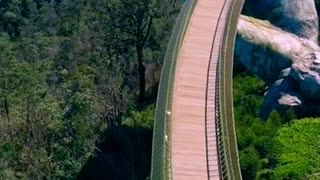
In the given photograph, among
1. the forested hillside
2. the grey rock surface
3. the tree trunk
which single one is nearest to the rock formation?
the grey rock surface

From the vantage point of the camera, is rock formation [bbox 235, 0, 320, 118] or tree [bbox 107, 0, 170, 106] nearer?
rock formation [bbox 235, 0, 320, 118]

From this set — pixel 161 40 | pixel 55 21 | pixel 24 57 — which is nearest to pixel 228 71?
pixel 161 40

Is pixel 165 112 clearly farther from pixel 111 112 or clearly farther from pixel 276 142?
pixel 111 112

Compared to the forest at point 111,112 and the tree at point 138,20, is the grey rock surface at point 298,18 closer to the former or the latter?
the forest at point 111,112

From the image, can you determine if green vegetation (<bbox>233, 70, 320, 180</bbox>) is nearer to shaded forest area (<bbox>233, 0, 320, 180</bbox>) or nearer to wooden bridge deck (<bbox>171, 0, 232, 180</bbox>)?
shaded forest area (<bbox>233, 0, 320, 180</bbox>)

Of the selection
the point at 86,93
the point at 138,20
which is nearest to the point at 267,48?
the point at 138,20

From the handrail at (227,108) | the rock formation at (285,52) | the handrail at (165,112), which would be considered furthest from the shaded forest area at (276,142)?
the handrail at (165,112)
